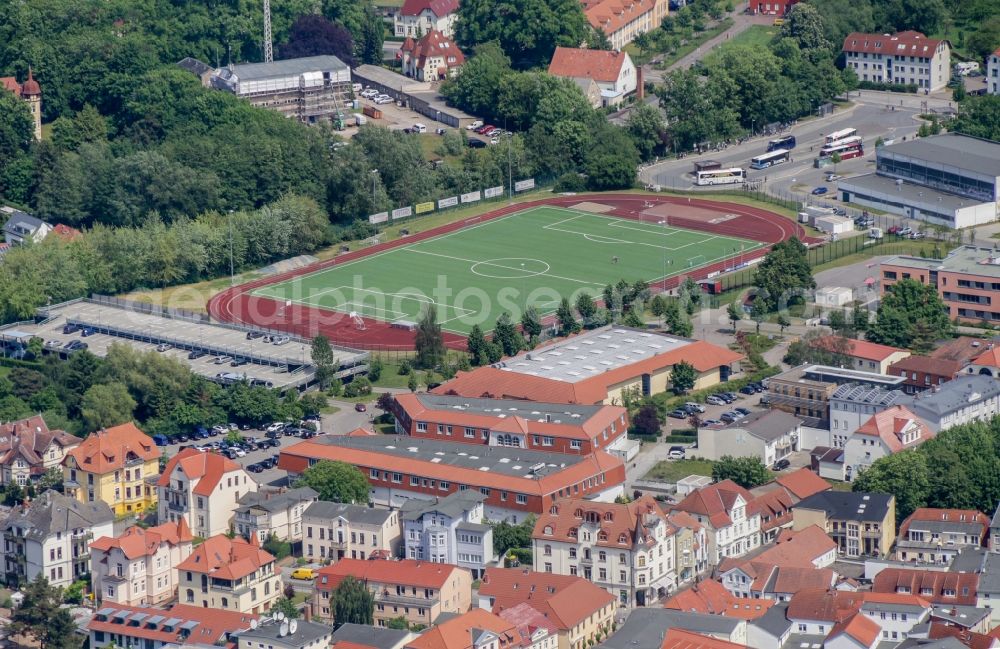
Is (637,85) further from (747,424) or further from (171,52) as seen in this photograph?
(747,424)

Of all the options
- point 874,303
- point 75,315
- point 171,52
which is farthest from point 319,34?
point 874,303

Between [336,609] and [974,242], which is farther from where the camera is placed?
[974,242]

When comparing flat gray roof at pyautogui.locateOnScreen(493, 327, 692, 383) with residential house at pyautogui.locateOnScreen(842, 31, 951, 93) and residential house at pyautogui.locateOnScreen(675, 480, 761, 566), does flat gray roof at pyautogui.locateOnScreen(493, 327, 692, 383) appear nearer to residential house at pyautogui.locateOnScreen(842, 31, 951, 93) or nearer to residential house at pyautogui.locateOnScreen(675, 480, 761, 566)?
residential house at pyautogui.locateOnScreen(675, 480, 761, 566)

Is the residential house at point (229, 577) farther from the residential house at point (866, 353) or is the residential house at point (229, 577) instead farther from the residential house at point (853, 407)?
the residential house at point (866, 353)

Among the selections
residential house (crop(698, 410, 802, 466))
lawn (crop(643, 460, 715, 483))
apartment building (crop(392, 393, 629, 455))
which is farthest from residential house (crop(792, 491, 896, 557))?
apartment building (crop(392, 393, 629, 455))

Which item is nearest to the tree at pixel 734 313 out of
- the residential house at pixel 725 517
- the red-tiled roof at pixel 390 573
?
the residential house at pixel 725 517
